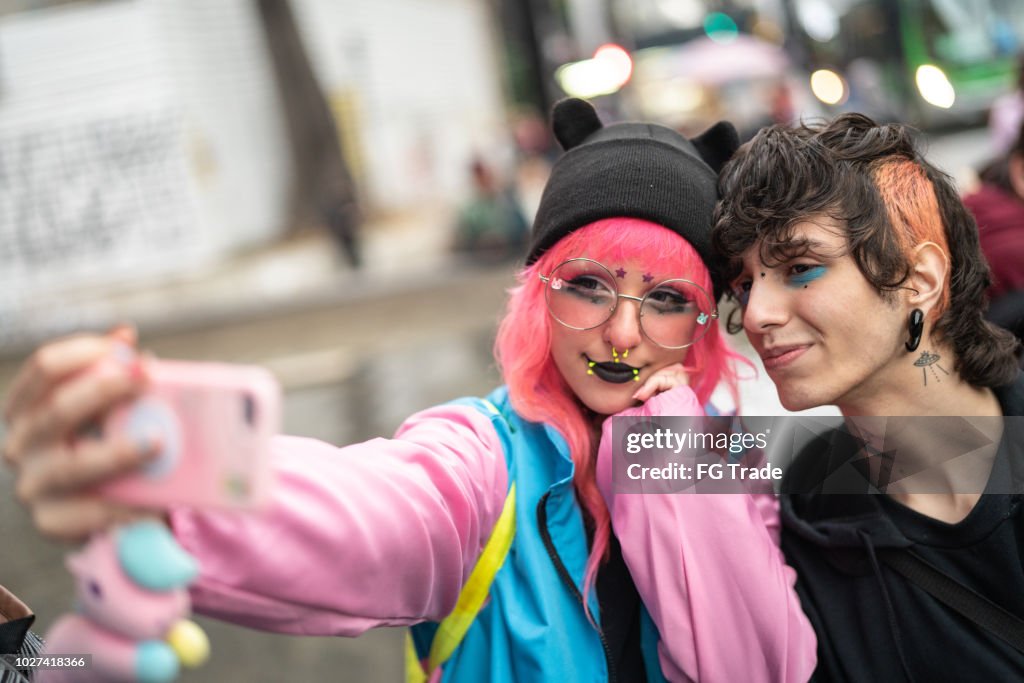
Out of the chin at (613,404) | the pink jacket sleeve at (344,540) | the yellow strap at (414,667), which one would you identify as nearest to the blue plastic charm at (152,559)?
the pink jacket sleeve at (344,540)

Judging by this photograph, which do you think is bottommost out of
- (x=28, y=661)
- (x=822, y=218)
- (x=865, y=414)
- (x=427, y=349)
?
(x=427, y=349)

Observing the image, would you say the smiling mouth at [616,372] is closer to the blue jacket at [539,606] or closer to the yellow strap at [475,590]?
the blue jacket at [539,606]

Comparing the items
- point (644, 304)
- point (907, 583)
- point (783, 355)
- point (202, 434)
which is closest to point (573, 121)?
point (644, 304)

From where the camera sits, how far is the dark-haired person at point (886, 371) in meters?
1.68

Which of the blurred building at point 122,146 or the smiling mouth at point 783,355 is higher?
the blurred building at point 122,146

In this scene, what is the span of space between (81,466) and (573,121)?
1.53 metres

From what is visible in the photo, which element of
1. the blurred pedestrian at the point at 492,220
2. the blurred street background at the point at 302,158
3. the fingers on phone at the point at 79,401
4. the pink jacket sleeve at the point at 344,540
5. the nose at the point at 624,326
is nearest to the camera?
the fingers on phone at the point at 79,401

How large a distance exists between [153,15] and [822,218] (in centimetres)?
1356

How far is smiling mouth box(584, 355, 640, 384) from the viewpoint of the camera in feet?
6.05

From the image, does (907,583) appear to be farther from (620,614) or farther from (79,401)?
(79,401)

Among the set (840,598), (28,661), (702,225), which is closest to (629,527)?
(840,598)

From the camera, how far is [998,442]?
1789 mm

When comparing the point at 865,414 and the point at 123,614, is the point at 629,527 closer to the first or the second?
the point at 865,414

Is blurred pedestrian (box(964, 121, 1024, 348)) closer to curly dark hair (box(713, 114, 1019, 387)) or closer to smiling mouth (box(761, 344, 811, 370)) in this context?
curly dark hair (box(713, 114, 1019, 387))
